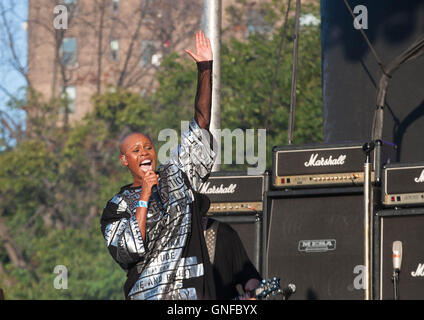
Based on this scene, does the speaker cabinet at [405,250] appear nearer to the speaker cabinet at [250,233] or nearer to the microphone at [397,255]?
the microphone at [397,255]

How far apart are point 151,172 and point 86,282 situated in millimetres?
14392

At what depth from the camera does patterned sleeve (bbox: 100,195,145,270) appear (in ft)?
12.5

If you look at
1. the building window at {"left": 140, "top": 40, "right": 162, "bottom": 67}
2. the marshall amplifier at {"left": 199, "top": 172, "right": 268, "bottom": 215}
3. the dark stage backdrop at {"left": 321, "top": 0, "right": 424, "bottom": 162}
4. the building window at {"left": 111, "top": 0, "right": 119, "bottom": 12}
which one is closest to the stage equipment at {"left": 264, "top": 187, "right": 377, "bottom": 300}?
the marshall amplifier at {"left": 199, "top": 172, "right": 268, "bottom": 215}

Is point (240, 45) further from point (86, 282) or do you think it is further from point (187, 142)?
point (187, 142)

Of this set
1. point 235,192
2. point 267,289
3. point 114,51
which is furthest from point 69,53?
point 267,289

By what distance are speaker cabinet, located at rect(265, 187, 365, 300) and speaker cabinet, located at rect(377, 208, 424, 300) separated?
0.24 metres

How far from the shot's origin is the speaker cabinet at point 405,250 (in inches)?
214

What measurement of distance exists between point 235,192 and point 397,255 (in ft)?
5.26

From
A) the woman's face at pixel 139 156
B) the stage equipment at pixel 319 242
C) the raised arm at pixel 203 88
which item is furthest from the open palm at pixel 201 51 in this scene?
the stage equipment at pixel 319 242

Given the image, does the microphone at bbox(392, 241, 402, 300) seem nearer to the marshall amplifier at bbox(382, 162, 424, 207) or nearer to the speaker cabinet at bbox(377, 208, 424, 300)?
the speaker cabinet at bbox(377, 208, 424, 300)

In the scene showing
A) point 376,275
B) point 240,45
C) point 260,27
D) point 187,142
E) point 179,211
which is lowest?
point 376,275

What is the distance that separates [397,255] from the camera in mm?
5406
